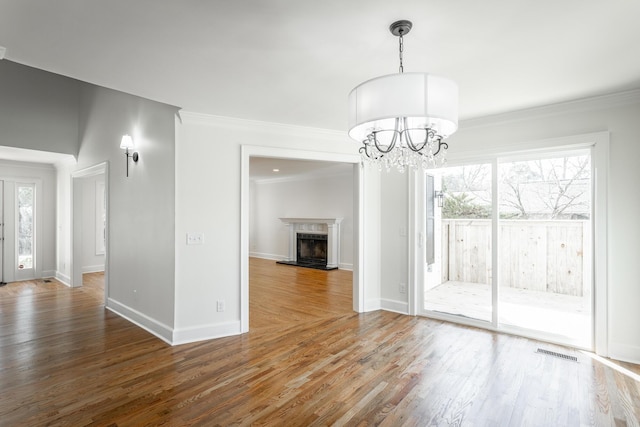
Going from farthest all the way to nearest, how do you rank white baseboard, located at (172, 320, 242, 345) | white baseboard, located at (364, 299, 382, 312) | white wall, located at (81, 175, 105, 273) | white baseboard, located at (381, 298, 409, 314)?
1. white wall, located at (81, 175, 105, 273)
2. white baseboard, located at (364, 299, 382, 312)
3. white baseboard, located at (381, 298, 409, 314)
4. white baseboard, located at (172, 320, 242, 345)

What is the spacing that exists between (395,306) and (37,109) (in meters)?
6.60

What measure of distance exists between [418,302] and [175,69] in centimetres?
379

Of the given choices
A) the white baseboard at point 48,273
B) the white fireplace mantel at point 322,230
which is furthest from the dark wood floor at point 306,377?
the white fireplace mantel at point 322,230

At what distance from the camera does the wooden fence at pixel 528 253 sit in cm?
399

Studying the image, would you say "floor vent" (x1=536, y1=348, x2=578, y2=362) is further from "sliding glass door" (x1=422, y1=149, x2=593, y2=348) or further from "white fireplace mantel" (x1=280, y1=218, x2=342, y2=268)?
"white fireplace mantel" (x1=280, y1=218, x2=342, y2=268)

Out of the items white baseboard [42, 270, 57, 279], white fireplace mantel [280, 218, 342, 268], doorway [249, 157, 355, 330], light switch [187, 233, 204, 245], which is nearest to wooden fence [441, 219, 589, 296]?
doorway [249, 157, 355, 330]

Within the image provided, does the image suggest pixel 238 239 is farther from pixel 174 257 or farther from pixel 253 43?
pixel 253 43

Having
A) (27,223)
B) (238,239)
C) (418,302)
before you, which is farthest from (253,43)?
(27,223)

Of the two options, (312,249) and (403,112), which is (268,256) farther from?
(403,112)

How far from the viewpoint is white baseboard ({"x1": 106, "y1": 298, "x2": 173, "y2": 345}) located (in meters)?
3.60

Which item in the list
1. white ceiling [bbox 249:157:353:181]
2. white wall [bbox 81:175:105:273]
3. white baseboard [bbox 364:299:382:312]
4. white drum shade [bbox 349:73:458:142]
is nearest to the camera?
white drum shade [bbox 349:73:458:142]

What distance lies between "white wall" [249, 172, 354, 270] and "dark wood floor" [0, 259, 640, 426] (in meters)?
4.26

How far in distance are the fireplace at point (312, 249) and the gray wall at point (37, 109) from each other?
17.9ft

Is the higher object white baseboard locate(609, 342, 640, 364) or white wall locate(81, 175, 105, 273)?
white wall locate(81, 175, 105, 273)
